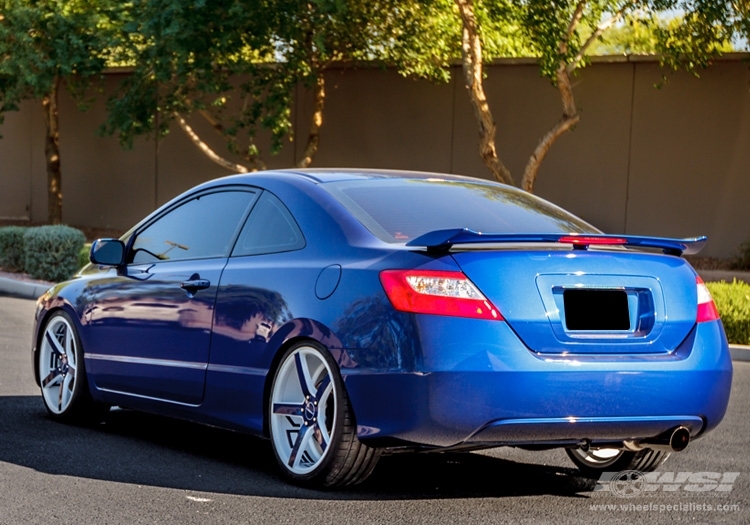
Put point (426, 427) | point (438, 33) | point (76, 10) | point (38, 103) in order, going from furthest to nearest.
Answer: point (38, 103) < point (76, 10) < point (438, 33) < point (426, 427)

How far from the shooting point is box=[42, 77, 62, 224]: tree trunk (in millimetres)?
27203

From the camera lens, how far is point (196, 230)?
277 inches

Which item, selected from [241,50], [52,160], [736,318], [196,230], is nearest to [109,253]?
[196,230]

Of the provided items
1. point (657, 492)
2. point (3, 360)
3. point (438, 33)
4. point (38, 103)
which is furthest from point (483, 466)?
point (38, 103)

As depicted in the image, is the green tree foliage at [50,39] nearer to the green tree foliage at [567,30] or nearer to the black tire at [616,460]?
the green tree foliage at [567,30]

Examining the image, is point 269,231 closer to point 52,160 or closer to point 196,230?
point 196,230

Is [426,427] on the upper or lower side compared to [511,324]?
lower

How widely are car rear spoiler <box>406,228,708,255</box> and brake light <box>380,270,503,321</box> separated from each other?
5.5 inches

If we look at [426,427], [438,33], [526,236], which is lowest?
[426,427]

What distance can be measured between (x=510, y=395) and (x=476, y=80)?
1412cm

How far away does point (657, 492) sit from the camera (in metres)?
6.17

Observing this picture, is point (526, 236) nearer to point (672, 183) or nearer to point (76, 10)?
point (672, 183)

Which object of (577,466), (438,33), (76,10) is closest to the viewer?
(577,466)

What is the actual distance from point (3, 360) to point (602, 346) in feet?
21.0
